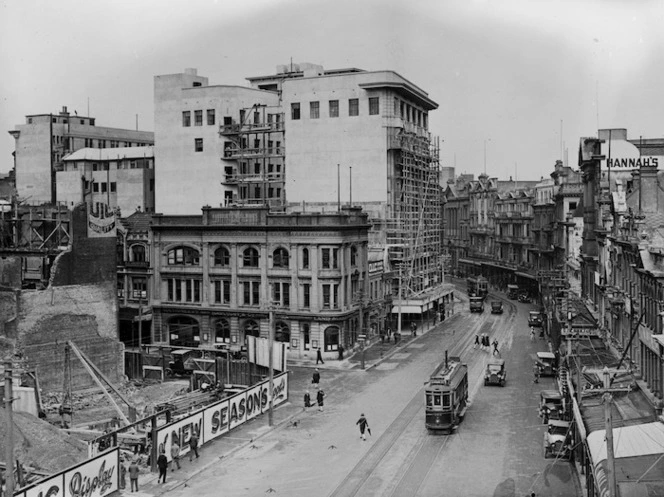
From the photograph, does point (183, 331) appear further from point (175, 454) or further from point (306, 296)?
point (175, 454)

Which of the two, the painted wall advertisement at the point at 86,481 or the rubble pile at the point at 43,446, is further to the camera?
the rubble pile at the point at 43,446

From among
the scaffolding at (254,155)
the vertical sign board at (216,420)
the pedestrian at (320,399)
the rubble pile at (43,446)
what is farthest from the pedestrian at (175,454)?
the scaffolding at (254,155)

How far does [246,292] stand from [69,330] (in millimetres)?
20202

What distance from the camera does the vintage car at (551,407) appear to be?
4225 cm

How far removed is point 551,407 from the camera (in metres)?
43.2

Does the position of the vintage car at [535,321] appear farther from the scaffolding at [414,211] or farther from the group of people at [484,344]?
the scaffolding at [414,211]

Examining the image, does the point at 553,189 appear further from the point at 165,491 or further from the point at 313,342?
the point at 165,491

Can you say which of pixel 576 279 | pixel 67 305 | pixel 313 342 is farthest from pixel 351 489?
pixel 576 279

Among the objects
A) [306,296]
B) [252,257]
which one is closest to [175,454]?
[306,296]

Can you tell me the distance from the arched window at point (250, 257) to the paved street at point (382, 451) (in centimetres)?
1406

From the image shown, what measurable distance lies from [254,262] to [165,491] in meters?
37.8

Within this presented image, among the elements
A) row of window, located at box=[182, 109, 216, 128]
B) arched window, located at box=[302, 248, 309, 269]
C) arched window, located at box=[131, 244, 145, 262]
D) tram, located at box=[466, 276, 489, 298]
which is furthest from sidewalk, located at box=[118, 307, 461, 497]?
row of window, located at box=[182, 109, 216, 128]

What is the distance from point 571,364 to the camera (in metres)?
45.9

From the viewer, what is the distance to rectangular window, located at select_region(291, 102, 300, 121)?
87500 mm
